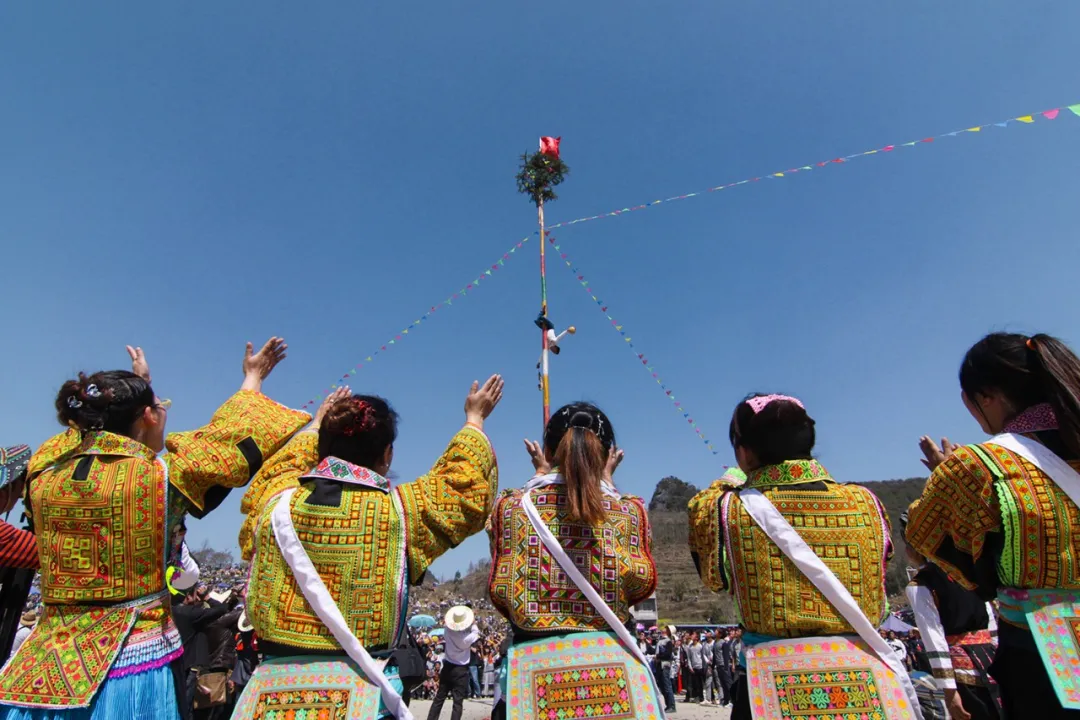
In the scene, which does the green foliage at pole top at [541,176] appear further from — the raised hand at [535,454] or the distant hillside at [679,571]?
the distant hillside at [679,571]

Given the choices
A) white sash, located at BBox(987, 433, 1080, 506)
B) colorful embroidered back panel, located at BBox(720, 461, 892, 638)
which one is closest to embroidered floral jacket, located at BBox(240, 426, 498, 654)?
colorful embroidered back panel, located at BBox(720, 461, 892, 638)

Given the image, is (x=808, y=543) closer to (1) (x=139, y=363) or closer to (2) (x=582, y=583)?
(2) (x=582, y=583)

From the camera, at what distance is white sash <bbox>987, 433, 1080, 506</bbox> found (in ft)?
6.94

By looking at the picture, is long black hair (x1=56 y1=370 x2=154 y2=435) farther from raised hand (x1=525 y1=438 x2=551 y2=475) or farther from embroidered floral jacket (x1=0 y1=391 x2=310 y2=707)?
raised hand (x1=525 y1=438 x2=551 y2=475)

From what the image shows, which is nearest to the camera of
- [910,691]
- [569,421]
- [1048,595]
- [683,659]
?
[1048,595]

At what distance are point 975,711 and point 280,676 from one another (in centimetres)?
437

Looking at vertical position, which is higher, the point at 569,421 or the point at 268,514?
the point at 569,421

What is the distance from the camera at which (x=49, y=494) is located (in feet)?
8.88

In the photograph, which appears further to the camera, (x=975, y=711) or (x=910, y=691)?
(x=975, y=711)

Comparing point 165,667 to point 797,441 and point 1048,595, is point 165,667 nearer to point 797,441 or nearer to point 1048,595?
point 797,441

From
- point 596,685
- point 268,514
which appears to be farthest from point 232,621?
point 596,685

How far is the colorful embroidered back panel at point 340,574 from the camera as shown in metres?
2.44

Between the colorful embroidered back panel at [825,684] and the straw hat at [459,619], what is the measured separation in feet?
24.9

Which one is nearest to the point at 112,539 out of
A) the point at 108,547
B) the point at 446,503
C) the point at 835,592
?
the point at 108,547
